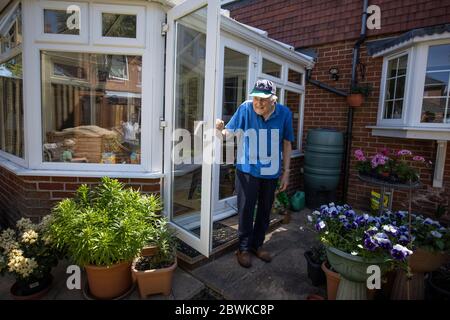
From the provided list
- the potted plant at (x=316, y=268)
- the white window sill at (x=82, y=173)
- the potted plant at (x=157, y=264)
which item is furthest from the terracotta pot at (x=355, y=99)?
the potted plant at (x=157, y=264)

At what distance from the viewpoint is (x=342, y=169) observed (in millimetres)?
4219

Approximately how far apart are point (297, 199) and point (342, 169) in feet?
2.91

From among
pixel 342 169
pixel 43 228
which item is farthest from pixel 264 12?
pixel 43 228

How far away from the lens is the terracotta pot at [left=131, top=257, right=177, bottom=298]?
6.42ft

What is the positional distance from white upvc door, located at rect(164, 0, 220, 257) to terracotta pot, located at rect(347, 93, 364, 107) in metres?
2.48

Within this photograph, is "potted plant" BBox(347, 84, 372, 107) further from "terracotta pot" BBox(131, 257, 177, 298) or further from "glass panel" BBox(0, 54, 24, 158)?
"glass panel" BBox(0, 54, 24, 158)

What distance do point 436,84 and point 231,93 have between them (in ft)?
7.88

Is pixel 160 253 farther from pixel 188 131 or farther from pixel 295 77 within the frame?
pixel 295 77

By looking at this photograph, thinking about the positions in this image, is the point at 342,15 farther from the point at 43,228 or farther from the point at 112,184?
the point at 43,228

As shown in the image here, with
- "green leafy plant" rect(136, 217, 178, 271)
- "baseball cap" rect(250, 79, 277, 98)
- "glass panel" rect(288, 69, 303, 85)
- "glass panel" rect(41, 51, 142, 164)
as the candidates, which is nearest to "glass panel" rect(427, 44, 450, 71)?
"glass panel" rect(288, 69, 303, 85)

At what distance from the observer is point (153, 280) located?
6.49 ft

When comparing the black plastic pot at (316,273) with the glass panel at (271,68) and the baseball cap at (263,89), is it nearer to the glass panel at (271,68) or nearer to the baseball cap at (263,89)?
the baseball cap at (263,89)

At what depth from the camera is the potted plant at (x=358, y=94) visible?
12.6 ft

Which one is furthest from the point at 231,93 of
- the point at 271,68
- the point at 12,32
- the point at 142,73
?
the point at 12,32
